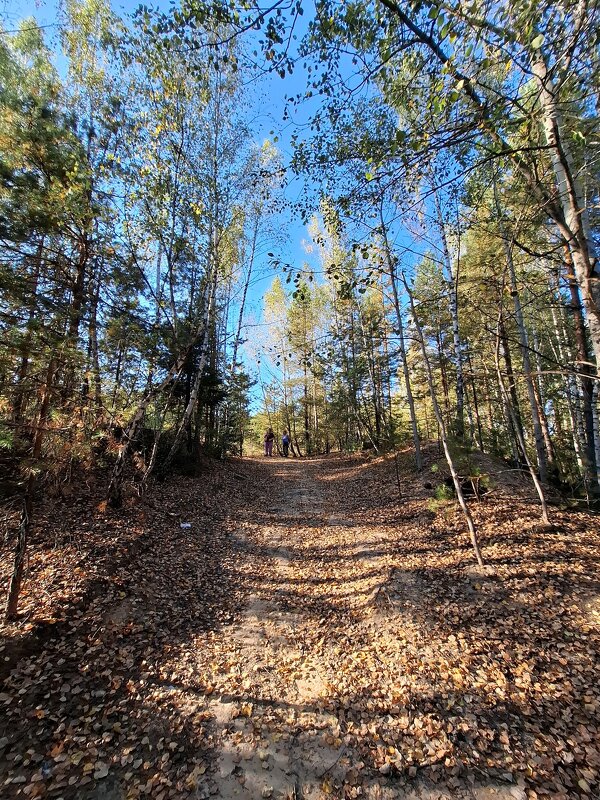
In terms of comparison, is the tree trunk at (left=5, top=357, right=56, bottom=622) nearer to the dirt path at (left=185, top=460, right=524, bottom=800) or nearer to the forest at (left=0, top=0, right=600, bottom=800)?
the forest at (left=0, top=0, right=600, bottom=800)

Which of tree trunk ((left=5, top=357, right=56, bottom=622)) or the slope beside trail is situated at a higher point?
tree trunk ((left=5, top=357, right=56, bottom=622))

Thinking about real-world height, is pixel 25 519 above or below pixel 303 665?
above

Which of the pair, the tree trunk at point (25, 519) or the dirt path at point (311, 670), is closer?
the dirt path at point (311, 670)

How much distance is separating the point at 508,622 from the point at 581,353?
4978 millimetres

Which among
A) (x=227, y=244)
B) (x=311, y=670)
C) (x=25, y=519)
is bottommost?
(x=311, y=670)

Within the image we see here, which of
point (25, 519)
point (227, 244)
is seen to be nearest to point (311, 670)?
point (25, 519)

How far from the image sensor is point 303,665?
3654mm

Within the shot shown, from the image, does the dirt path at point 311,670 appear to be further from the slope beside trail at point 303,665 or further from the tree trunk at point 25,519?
the tree trunk at point 25,519

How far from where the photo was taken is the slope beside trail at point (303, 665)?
252cm

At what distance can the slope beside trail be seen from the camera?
8.25ft

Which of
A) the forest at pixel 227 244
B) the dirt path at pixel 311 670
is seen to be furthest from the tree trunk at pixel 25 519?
the dirt path at pixel 311 670

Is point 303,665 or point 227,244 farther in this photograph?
point 227,244

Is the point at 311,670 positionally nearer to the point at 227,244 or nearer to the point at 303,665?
the point at 303,665

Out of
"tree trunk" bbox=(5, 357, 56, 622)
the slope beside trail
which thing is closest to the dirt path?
the slope beside trail
